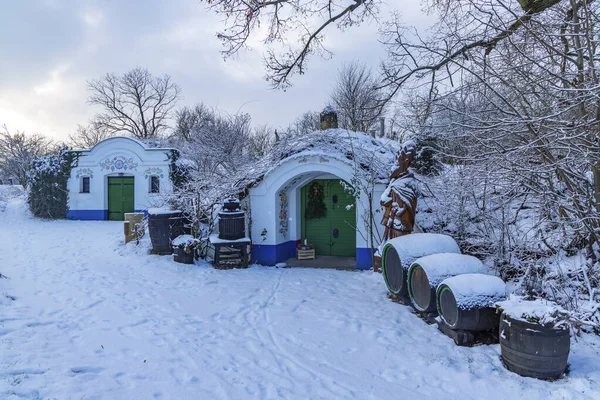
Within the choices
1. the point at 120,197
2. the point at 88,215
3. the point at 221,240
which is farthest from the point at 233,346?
the point at 88,215

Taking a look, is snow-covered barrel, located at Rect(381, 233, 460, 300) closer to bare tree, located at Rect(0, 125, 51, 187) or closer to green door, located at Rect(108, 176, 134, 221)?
green door, located at Rect(108, 176, 134, 221)

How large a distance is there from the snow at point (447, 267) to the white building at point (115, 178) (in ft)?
51.5

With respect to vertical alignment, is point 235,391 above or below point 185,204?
below

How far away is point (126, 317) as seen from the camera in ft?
18.4

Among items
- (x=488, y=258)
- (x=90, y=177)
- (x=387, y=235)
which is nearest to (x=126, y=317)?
(x=387, y=235)

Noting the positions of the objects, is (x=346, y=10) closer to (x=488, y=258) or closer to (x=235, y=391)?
(x=488, y=258)

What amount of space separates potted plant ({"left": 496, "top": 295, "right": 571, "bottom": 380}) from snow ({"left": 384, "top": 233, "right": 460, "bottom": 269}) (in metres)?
1.96

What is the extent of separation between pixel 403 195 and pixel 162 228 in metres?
6.41

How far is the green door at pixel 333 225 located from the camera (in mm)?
10852

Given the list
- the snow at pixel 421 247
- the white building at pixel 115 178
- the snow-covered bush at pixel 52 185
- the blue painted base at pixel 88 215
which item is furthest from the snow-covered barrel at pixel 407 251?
the snow-covered bush at pixel 52 185

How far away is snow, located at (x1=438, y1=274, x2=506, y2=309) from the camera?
175 inches

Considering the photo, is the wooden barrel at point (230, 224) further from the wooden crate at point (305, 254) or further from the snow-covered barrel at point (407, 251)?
the snow-covered barrel at point (407, 251)

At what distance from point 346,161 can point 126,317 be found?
5837 millimetres

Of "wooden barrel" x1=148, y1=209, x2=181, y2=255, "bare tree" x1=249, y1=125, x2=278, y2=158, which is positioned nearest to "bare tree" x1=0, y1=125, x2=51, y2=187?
"bare tree" x1=249, y1=125, x2=278, y2=158
